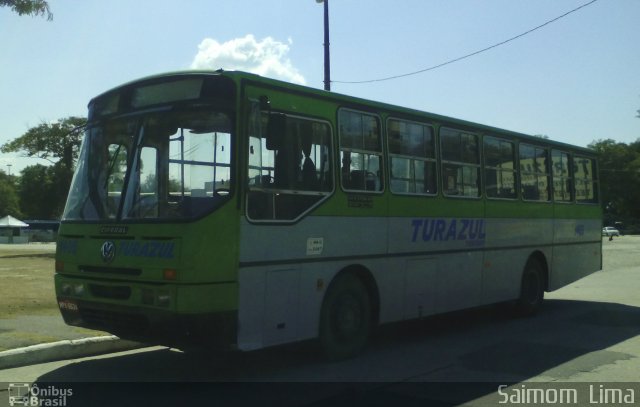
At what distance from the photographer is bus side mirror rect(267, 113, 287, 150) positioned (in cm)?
688

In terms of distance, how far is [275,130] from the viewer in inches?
272

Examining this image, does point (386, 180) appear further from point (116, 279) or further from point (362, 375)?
point (116, 279)

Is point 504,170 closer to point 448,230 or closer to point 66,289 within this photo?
point 448,230

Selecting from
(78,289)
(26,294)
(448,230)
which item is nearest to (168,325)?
(78,289)

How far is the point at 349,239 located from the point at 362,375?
1.69 m

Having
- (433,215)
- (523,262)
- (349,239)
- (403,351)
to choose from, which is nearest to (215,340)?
(349,239)

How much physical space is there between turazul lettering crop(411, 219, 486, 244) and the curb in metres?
4.21

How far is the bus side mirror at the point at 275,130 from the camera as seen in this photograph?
688 centimetres

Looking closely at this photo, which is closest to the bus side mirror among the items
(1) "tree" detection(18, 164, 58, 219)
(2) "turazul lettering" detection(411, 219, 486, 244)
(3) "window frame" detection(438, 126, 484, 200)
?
(2) "turazul lettering" detection(411, 219, 486, 244)

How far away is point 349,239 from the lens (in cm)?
814

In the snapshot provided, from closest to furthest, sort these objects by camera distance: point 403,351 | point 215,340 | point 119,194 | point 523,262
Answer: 1. point 215,340
2. point 119,194
3. point 403,351
4. point 523,262

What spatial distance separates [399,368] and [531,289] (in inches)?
217

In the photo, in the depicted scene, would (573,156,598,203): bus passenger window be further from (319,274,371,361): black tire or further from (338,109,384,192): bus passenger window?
(319,274,371,361): black tire

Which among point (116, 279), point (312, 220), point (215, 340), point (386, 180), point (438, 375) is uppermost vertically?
point (386, 180)
